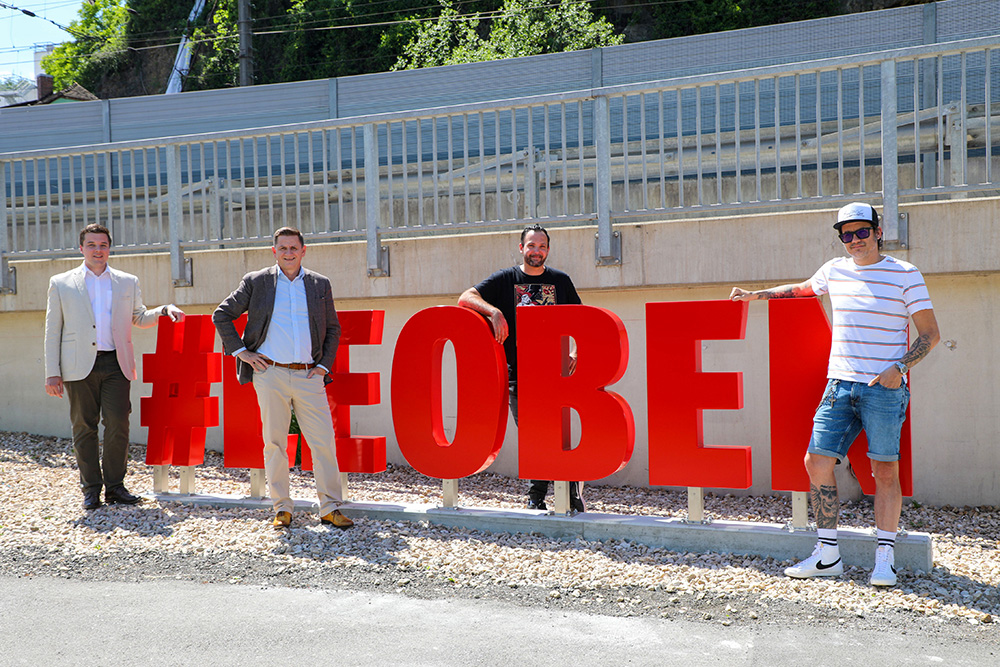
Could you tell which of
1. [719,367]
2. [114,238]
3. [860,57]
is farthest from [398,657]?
[114,238]

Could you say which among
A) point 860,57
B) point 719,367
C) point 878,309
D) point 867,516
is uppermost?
point 860,57

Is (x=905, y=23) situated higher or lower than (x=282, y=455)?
higher

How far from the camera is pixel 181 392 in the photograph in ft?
21.8

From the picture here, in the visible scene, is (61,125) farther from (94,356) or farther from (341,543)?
(341,543)

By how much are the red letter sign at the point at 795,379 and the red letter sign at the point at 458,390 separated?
1676 mm

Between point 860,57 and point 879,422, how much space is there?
253 centimetres

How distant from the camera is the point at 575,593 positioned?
449 cm

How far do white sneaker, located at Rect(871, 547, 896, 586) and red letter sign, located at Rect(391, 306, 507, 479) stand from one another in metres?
2.28

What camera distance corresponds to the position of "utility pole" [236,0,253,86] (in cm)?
3256

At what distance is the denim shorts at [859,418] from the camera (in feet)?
14.6

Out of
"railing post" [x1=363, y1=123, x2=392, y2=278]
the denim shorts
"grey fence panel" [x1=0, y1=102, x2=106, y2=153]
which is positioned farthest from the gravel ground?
"grey fence panel" [x1=0, y1=102, x2=106, y2=153]

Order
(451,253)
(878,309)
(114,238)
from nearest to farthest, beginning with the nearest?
(878,309) < (451,253) < (114,238)

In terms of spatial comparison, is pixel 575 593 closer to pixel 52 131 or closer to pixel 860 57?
pixel 860 57

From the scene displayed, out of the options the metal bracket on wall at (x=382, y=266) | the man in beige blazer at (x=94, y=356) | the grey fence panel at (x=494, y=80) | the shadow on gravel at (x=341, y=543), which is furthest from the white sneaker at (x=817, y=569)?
the grey fence panel at (x=494, y=80)
